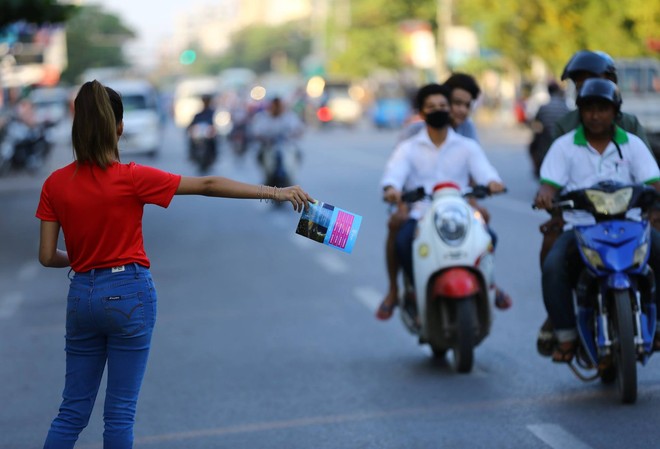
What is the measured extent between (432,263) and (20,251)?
→ 1012cm

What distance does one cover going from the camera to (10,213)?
2256cm

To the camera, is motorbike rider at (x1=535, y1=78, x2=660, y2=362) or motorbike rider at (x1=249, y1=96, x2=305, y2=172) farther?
motorbike rider at (x1=249, y1=96, x2=305, y2=172)

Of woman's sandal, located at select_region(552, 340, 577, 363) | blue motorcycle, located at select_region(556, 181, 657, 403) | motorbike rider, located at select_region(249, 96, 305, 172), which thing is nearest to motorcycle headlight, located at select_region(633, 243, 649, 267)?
blue motorcycle, located at select_region(556, 181, 657, 403)

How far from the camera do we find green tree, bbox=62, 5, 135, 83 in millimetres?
112000

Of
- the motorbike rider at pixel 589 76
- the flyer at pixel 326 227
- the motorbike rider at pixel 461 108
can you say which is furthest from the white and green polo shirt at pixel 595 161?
the flyer at pixel 326 227

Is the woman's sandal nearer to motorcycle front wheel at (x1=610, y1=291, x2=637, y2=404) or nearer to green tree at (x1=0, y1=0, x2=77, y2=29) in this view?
motorcycle front wheel at (x1=610, y1=291, x2=637, y2=404)

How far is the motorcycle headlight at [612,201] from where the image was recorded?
6770 mm

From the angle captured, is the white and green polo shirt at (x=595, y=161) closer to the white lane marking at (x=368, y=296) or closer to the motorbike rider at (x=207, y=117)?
the white lane marking at (x=368, y=296)

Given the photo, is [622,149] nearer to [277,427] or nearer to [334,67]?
[277,427]

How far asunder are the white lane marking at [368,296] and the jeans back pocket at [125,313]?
6282 mm

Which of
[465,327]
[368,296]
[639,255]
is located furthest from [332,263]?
[639,255]

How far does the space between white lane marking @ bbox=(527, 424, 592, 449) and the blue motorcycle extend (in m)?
0.49

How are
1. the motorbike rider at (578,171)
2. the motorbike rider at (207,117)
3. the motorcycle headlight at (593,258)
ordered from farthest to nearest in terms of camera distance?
1. the motorbike rider at (207,117)
2. the motorbike rider at (578,171)
3. the motorcycle headlight at (593,258)

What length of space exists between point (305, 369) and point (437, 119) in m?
1.68
